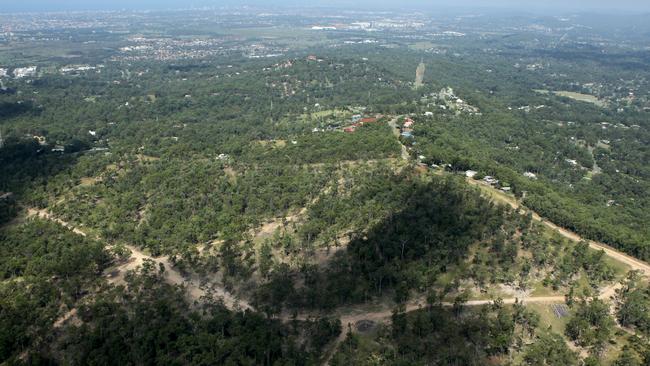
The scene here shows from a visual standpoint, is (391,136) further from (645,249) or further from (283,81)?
(283,81)

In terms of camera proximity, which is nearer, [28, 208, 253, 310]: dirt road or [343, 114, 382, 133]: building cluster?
[28, 208, 253, 310]: dirt road

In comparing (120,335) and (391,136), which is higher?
(391,136)

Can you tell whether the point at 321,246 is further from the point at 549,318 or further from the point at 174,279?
the point at 549,318

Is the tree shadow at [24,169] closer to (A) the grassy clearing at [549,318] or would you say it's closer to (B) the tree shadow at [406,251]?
(B) the tree shadow at [406,251]

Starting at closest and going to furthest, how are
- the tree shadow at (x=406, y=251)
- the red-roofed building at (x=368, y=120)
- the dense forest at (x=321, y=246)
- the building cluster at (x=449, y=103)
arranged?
1. the dense forest at (x=321, y=246)
2. the tree shadow at (x=406, y=251)
3. the red-roofed building at (x=368, y=120)
4. the building cluster at (x=449, y=103)

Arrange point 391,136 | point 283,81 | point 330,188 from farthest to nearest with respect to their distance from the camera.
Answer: point 283,81, point 391,136, point 330,188

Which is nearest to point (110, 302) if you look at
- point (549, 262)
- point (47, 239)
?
point (47, 239)

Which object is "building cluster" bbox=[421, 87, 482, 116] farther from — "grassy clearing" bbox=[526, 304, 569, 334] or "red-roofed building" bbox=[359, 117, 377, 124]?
"grassy clearing" bbox=[526, 304, 569, 334]

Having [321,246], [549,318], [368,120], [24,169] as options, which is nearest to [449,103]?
[368,120]

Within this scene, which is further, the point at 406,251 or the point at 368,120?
the point at 368,120

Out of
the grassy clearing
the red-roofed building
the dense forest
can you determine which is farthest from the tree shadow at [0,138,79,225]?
the grassy clearing

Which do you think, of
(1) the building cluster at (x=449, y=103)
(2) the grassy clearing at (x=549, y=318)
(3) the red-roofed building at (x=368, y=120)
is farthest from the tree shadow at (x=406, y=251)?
(1) the building cluster at (x=449, y=103)
